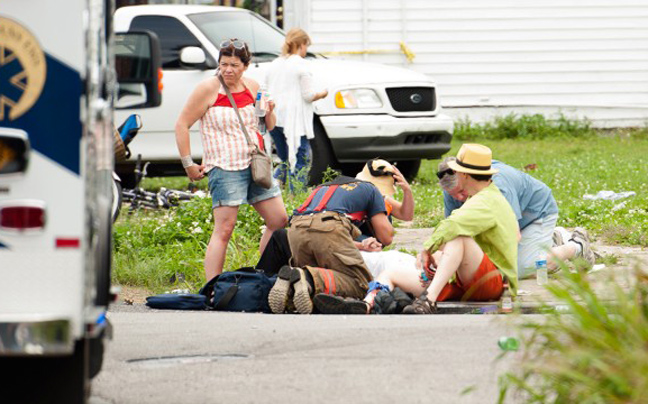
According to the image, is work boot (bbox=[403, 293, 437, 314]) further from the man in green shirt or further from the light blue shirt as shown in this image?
the light blue shirt

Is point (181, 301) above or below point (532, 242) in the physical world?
below

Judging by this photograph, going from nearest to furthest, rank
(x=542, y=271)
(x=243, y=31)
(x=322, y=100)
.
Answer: (x=542, y=271) → (x=322, y=100) → (x=243, y=31)

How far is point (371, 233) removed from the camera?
905cm

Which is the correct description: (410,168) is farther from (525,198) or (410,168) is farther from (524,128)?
(525,198)

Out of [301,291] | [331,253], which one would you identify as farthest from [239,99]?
[301,291]

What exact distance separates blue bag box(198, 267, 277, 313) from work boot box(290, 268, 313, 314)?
0.34 metres

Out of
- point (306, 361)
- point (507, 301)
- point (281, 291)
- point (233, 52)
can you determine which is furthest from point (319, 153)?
point (306, 361)

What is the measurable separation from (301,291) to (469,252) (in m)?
1.00

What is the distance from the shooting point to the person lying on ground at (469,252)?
317 inches

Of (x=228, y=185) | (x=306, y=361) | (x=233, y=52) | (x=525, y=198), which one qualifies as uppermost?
(x=233, y=52)

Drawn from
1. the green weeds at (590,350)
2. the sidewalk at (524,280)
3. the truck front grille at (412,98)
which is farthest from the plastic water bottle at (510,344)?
the truck front grille at (412,98)

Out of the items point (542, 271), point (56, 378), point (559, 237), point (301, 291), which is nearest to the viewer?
point (56, 378)

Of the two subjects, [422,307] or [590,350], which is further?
[422,307]

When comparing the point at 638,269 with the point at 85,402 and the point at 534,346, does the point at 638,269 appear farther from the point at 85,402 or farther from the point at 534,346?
the point at 85,402
